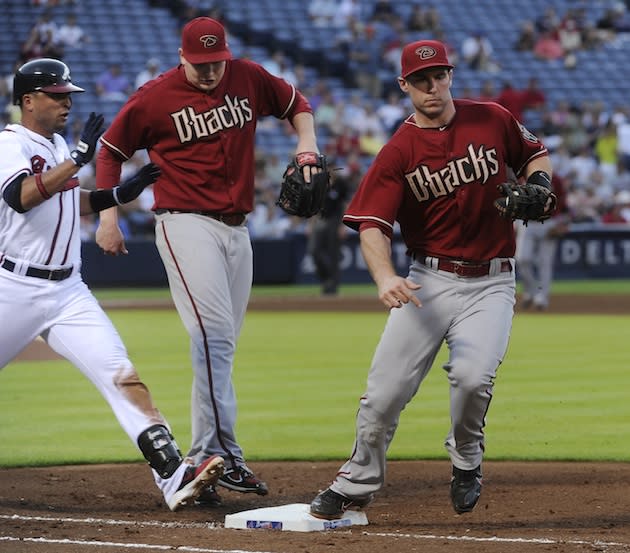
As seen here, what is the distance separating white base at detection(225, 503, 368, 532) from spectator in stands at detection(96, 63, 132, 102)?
2105cm

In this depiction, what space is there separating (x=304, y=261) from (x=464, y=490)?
19782 mm

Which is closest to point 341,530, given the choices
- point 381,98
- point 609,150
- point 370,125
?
point 370,125

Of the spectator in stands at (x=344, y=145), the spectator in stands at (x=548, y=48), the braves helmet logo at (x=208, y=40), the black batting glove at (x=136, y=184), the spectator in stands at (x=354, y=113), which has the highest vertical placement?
the braves helmet logo at (x=208, y=40)

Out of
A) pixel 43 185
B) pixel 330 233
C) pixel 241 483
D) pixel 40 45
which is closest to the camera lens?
pixel 43 185

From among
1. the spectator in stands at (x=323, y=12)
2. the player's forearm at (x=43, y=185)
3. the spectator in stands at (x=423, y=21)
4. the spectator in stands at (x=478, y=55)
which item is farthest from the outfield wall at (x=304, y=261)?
the player's forearm at (x=43, y=185)

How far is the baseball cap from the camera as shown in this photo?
5891 mm

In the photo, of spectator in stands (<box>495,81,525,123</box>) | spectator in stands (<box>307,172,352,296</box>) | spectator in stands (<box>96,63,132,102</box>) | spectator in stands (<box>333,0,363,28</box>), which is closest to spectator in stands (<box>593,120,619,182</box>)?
spectator in stands (<box>495,81,525,123</box>)

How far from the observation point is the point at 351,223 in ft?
20.0

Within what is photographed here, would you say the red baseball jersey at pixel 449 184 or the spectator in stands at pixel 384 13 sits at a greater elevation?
the red baseball jersey at pixel 449 184

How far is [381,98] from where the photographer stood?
30594 mm

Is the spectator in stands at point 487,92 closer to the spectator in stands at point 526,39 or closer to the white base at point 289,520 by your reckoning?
the spectator in stands at point 526,39

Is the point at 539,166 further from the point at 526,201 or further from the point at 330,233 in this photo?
the point at 330,233

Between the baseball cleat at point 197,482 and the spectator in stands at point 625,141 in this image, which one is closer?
the baseball cleat at point 197,482

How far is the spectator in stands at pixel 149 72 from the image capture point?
85.5ft
